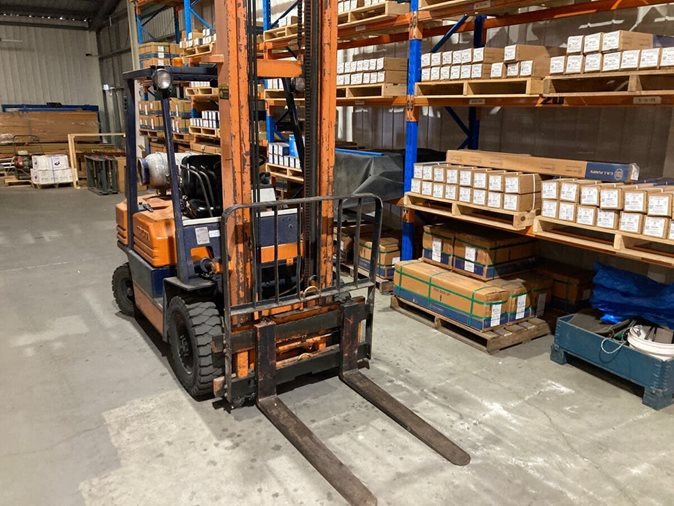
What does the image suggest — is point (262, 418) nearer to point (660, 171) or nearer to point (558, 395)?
point (558, 395)

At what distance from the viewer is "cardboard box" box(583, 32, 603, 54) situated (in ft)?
13.7

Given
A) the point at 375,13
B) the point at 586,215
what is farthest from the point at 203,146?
the point at 586,215

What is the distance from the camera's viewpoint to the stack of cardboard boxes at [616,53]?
3.86 meters

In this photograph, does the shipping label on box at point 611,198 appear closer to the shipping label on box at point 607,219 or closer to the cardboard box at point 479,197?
the shipping label on box at point 607,219

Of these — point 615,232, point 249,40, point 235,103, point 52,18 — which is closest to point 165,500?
point 235,103

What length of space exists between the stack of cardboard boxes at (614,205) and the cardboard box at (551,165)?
12 centimetres

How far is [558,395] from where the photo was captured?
4.21 m

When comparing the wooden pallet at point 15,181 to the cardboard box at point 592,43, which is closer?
the cardboard box at point 592,43

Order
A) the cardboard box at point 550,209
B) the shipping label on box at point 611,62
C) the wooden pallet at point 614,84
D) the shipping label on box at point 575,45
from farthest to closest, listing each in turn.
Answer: the cardboard box at point 550,209 → the shipping label on box at point 575,45 → the shipping label on box at point 611,62 → the wooden pallet at point 614,84

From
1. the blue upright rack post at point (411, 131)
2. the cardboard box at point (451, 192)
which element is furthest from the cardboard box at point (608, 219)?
the blue upright rack post at point (411, 131)

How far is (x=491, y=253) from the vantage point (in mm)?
5305

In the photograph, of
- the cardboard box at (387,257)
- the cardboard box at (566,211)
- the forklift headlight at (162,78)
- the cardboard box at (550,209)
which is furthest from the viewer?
the cardboard box at (387,257)

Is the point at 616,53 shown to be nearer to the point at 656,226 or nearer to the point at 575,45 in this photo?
the point at 575,45

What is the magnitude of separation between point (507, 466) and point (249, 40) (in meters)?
3.20
